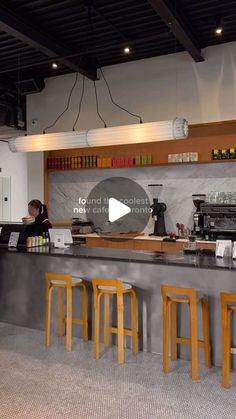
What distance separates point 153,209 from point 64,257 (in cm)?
230

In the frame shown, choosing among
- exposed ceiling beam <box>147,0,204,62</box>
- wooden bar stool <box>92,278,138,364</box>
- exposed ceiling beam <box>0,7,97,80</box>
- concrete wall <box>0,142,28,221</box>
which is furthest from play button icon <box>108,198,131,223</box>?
concrete wall <box>0,142,28,221</box>

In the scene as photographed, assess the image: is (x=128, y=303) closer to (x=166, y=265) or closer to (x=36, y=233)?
(x=166, y=265)

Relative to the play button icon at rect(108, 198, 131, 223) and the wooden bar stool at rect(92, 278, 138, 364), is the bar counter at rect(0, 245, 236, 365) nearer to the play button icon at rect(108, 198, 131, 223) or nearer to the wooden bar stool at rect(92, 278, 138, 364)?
the wooden bar stool at rect(92, 278, 138, 364)

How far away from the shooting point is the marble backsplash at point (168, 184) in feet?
18.6

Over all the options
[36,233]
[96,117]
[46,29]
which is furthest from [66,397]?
[96,117]

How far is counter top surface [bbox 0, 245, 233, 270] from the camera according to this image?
10.8 feet

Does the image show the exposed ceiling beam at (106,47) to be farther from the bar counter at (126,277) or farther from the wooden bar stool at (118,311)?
the wooden bar stool at (118,311)

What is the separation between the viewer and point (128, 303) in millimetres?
3658

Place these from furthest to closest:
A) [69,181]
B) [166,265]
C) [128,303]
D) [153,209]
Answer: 1. [69,181]
2. [153,209]
3. [128,303]
4. [166,265]

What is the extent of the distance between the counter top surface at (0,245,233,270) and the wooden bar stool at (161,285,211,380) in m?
0.30

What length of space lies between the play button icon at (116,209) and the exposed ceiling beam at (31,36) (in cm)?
225

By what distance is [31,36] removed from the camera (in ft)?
15.0

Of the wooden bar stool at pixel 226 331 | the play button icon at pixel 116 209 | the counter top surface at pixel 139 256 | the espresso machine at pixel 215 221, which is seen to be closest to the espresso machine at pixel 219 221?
the espresso machine at pixel 215 221

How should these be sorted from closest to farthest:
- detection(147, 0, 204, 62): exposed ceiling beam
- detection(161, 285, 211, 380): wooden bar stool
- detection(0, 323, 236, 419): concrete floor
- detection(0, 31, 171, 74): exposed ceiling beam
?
detection(0, 323, 236, 419): concrete floor → detection(161, 285, 211, 380): wooden bar stool → detection(147, 0, 204, 62): exposed ceiling beam → detection(0, 31, 171, 74): exposed ceiling beam
